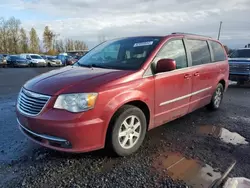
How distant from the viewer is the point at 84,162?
10.4 ft

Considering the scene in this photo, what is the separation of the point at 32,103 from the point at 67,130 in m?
0.66

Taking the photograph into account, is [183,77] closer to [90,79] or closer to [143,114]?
[143,114]

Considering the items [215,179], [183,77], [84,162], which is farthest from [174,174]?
[183,77]

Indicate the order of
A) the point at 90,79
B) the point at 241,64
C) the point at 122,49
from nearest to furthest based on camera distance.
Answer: the point at 90,79
the point at 122,49
the point at 241,64

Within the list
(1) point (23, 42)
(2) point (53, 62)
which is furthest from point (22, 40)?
(2) point (53, 62)

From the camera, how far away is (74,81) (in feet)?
10.1

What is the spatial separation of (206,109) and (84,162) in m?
3.90

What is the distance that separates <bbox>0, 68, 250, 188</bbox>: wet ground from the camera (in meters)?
2.78

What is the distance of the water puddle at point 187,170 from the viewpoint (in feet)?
9.22

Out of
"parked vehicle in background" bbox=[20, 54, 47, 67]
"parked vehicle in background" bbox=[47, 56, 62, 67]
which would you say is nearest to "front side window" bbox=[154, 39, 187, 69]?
"parked vehicle in background" bbox=[20, 54, 47, 67]

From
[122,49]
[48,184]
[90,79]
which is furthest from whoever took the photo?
[122,49]

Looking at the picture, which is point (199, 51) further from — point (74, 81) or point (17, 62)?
point (17, 62)

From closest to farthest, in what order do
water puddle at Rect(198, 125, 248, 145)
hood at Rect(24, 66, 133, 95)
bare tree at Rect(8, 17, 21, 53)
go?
hood at Rect(24, 66, 133, 95) < water puddle at Rect(198, 125, 248, 145) < bare tree at Rect(8, 17, 21, 53)

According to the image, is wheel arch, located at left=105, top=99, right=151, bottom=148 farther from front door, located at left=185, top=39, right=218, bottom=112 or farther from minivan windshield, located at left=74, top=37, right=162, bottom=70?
front door, located at left=185, top=39, right=218, bottom=112
